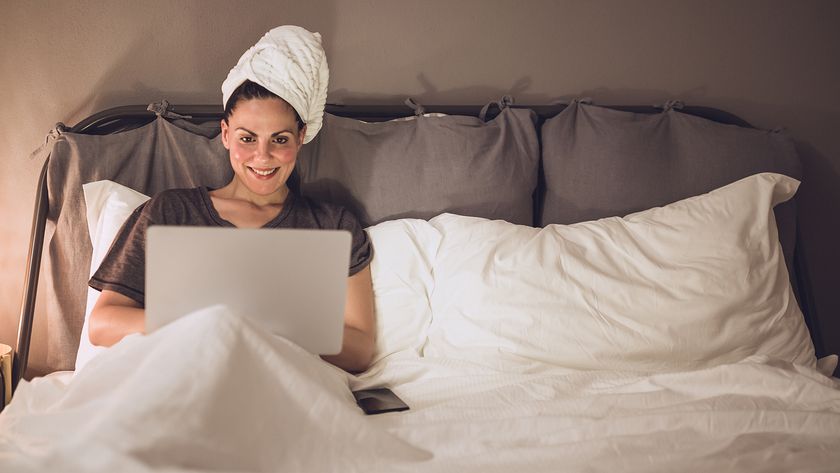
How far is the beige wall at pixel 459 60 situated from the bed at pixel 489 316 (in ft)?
0.39

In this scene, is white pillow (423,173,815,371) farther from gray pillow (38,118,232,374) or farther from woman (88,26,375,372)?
gray pillow (38,118,232,374)

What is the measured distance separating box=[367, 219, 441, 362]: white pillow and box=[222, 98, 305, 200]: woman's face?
0.93 feet

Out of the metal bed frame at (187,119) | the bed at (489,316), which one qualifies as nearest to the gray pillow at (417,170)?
the bed at (489,316)

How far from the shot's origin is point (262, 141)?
60.9 inches

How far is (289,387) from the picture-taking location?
3.32 feet

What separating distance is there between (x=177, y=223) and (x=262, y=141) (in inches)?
10.7

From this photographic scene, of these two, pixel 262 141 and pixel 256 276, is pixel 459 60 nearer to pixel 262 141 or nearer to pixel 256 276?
pixel 262 141

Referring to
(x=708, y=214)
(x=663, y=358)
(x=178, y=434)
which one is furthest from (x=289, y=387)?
(x=708, y=214)

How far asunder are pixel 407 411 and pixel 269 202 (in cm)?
68

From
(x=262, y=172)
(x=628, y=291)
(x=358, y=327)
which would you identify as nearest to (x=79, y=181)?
(x=262, y=172)

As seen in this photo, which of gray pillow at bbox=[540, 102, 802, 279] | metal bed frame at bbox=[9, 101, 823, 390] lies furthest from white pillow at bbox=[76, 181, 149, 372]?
gray pillow at bbox=[540, 102, 802, 279]

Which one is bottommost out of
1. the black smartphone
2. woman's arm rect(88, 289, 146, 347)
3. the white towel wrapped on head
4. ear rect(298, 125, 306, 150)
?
the black smartphone

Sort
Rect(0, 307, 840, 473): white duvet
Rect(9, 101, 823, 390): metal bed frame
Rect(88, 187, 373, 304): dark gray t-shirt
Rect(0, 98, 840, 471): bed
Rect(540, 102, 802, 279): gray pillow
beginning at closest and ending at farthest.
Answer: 1. Rect(0, 307, 840, 473): white duvet
2. Rect(0, 98, 840, 471): bed
3. Rect(88, 187, 373, 304): dark gray t-shirt
4. Rect(9, 101, 823, 390): metal bed frame
5. Rect(540, 102, 802, 279): gray pillow

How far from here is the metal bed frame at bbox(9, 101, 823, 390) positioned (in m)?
1.65
